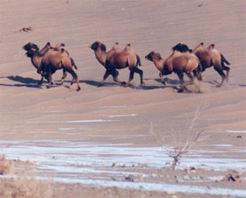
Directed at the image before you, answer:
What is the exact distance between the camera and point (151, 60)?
24234 mm

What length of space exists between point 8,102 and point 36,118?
128 inches

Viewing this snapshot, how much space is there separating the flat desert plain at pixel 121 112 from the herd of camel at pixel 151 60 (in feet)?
1.07

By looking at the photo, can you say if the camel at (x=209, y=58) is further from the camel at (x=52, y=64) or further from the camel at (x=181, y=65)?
the camel at (x=52, y=64)

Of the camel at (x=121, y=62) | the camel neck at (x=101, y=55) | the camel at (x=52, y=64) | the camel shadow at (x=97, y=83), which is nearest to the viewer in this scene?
the camel at (x=121, y=62)

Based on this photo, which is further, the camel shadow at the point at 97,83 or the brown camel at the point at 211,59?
the camel shadow at the point at 97,83

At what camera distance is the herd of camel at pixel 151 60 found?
23219mm

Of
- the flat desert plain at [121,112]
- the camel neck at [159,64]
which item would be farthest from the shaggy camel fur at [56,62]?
the camel neck at [159,64]

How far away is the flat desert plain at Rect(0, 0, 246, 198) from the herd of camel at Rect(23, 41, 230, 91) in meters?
0.33

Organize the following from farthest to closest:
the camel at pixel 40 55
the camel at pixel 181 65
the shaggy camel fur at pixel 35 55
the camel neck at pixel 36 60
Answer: the camel neck at pixel 36 60 < the shaggy camel fur at pixel 35 55 < the camel at pixel 40 55 < the camel at pixel 181 65

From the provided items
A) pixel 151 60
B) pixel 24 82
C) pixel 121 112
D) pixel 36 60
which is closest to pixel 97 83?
pixel 151 60

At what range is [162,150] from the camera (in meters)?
14.5

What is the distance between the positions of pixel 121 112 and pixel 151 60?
4.08m

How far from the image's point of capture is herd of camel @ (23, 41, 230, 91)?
2322 cm

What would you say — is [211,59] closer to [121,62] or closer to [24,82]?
[121,62]
